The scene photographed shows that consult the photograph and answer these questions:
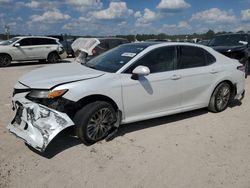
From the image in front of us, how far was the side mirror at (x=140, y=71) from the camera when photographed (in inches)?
175

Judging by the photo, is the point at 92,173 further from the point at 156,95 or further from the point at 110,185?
the point at 156,95

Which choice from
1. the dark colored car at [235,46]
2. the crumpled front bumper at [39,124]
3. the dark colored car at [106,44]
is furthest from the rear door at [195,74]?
the dark colored car at [106,44]

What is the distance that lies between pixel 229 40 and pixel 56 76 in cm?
938

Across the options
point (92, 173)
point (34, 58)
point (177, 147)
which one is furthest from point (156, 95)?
point (34, 58)

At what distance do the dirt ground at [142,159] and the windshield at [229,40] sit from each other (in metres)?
6.87

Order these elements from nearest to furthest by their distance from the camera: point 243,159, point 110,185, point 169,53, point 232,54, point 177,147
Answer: point 110,185 → point 243,159 → point 177,147 → point 169,53 → point 232,54

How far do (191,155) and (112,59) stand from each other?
7.29ft

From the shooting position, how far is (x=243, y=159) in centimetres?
409

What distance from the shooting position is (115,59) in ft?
16.7

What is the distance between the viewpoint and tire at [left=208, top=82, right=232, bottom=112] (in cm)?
603

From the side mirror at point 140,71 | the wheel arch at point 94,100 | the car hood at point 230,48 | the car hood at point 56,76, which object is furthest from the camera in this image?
the car hood at point 230,48

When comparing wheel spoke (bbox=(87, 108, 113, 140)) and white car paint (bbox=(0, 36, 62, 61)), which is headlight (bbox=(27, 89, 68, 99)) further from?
white car paint (bbox=(0, 36, 62, 61))

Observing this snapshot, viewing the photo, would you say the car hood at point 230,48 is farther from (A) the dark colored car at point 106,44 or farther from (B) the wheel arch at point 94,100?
(B) the wheel arch at point 94,100

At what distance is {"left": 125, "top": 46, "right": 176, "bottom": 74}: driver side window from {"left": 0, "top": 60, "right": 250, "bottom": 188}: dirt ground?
43.6 inches
